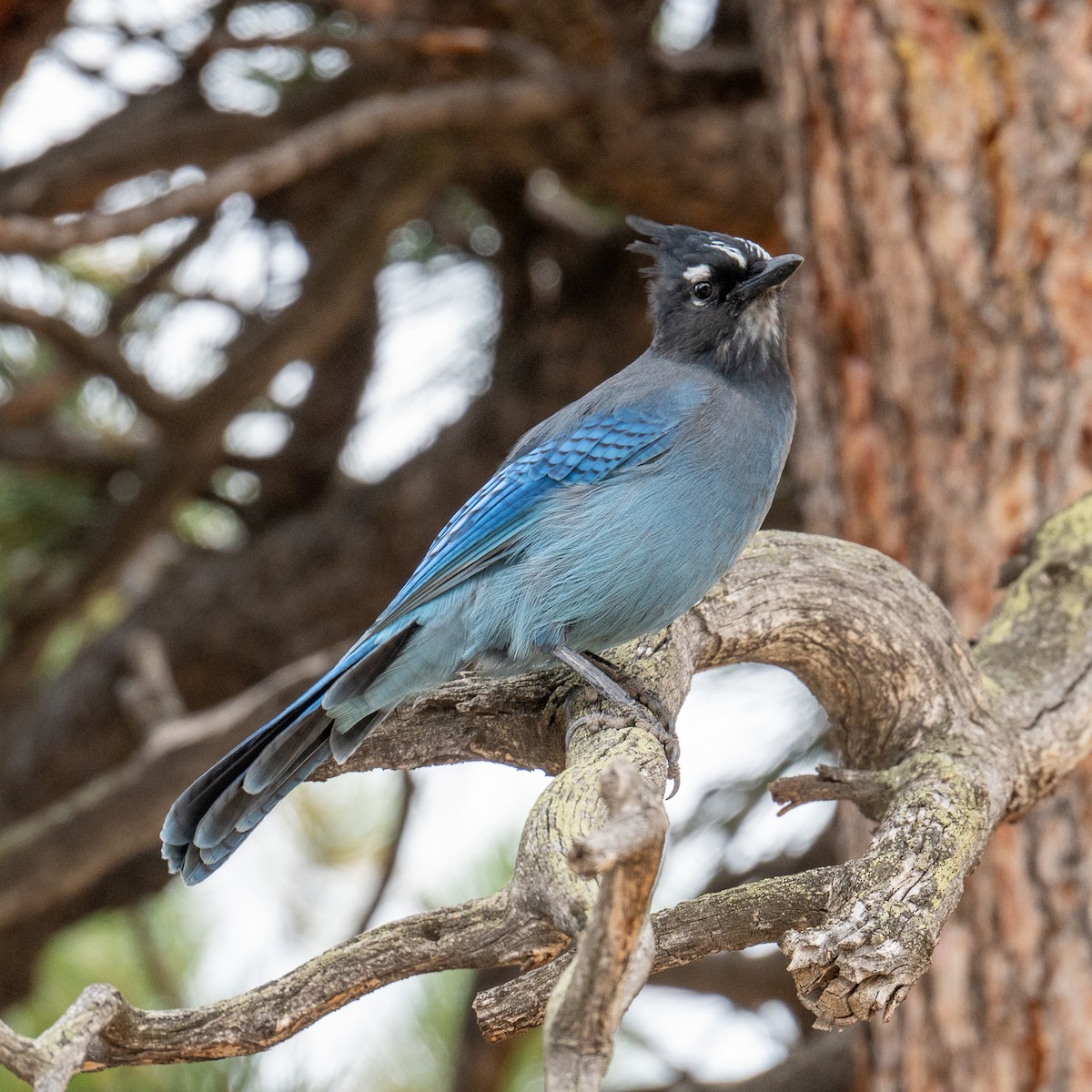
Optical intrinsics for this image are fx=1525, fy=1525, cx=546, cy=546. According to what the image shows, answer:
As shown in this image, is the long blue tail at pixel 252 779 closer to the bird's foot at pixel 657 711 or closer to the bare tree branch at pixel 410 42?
the bird's foot at pixel 657 711

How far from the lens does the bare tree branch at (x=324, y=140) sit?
307cm

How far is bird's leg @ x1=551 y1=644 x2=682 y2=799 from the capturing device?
2127 millimetres

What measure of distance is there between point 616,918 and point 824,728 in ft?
9.55

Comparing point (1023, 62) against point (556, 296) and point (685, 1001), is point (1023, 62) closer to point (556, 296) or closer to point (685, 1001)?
point (556, 296)

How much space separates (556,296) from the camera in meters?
4.55

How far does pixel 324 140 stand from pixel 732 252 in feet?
3.61

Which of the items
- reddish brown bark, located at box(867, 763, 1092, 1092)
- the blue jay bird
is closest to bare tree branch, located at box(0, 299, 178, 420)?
the blue jay bird

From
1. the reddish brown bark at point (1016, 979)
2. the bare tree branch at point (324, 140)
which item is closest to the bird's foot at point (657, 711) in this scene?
the reddish brown bark at point (1016, 979)

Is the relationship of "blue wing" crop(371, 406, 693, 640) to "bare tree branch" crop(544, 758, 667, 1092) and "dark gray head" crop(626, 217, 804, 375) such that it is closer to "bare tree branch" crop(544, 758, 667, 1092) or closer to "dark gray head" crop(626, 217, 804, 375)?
"dark gray head" crop(626, 217, 804, 375)

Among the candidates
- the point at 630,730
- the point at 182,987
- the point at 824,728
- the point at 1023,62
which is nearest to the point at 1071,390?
the point at 1023,62

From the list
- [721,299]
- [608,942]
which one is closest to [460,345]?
[721,299]

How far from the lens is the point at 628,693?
7.54 feet

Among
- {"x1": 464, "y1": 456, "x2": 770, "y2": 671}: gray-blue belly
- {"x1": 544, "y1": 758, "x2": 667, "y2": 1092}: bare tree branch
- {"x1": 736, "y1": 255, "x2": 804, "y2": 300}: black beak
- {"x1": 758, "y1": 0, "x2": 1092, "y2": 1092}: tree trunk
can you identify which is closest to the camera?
{"x1": 544, "y1": 758, "x2": 667, "y2": 1092}: bare tree branch

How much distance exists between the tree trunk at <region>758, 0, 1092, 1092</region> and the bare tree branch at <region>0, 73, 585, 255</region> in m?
0.62
